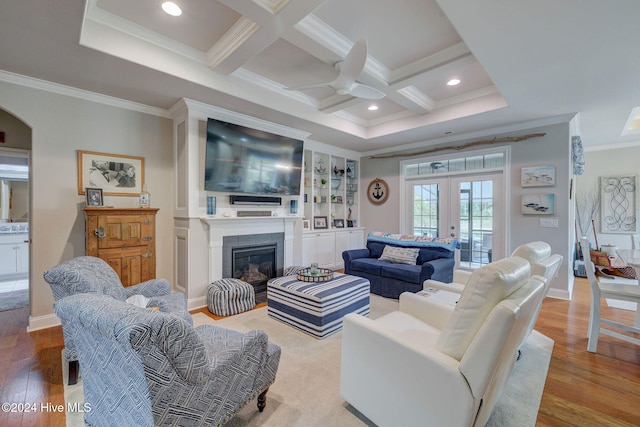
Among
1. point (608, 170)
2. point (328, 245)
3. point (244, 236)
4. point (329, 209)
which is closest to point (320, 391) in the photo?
point (244, 236)

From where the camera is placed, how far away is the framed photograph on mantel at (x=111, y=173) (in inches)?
128

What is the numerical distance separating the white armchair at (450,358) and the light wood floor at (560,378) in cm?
88

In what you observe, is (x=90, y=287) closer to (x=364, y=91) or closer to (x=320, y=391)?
(x=320, y=391)

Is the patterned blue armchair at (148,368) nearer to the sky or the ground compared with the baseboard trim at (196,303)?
nearer to the sky

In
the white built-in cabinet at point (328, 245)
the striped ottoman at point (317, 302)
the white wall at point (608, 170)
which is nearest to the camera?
the striped ottoman at point (317, 302)

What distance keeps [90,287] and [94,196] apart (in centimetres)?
181

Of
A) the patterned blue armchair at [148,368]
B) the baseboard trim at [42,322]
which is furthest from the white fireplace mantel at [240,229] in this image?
the patterned blue armchair at [148,368]

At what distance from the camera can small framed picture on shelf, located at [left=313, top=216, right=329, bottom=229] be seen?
18.9ft

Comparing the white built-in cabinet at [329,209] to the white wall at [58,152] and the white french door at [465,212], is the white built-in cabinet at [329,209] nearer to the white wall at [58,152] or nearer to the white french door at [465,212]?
the white french door at [465,212]

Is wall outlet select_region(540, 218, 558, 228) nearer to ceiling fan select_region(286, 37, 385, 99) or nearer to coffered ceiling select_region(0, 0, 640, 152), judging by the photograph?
coffered ceiling select_region(0, 0, 640, 152)

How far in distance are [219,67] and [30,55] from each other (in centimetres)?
161

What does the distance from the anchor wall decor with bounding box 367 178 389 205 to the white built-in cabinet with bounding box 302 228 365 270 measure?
30.5 inches

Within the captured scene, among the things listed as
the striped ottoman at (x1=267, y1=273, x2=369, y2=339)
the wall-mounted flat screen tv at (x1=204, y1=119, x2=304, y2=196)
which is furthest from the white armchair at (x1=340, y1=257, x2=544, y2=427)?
the wall-mounted flat screen tv at (x1=204, y1=119, x2=304, y2=196)

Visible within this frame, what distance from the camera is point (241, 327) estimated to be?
2.98 meters
